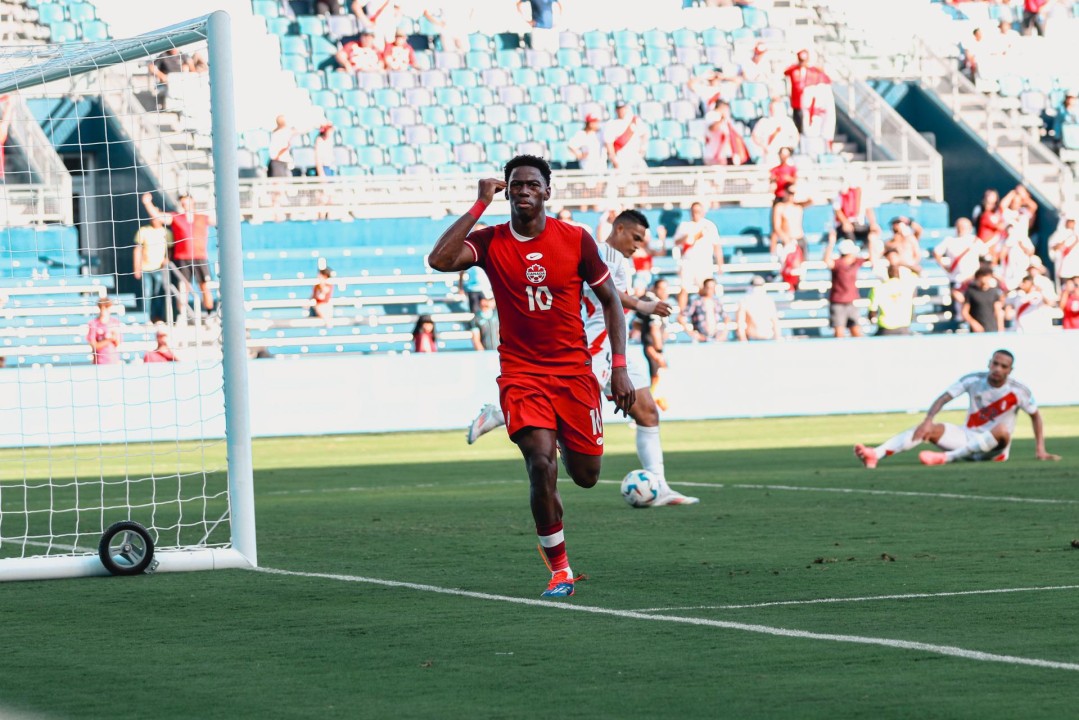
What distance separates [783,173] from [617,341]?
74.8 ft

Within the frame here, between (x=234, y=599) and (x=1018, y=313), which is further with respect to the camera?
(x=1018, y=313)

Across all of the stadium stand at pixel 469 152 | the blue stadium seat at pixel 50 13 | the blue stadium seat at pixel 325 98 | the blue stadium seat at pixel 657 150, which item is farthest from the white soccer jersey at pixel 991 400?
the blue stadium seat at pixel 50 13

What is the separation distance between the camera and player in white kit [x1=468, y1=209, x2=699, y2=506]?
1173cm

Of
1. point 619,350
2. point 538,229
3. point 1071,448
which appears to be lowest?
point 1071,448

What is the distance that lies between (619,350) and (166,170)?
20423 millimetres

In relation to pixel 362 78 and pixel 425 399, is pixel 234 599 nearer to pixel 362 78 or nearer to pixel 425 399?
pixel 425 399

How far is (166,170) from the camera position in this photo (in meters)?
27.9

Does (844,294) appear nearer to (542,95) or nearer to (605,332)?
(542,95)

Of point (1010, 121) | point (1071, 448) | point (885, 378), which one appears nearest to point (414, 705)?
point (1071, 448)

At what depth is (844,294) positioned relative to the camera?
89.2 feet

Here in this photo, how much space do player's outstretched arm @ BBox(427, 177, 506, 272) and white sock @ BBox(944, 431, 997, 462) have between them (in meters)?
9.53

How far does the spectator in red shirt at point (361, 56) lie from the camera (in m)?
34.1

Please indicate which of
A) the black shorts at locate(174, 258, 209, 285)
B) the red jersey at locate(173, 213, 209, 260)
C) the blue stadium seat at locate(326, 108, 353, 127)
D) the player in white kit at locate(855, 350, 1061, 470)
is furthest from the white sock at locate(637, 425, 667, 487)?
the blue stadium seat at locate(326, 108, 353, 127)

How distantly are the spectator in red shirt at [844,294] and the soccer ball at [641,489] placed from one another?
1447cm
